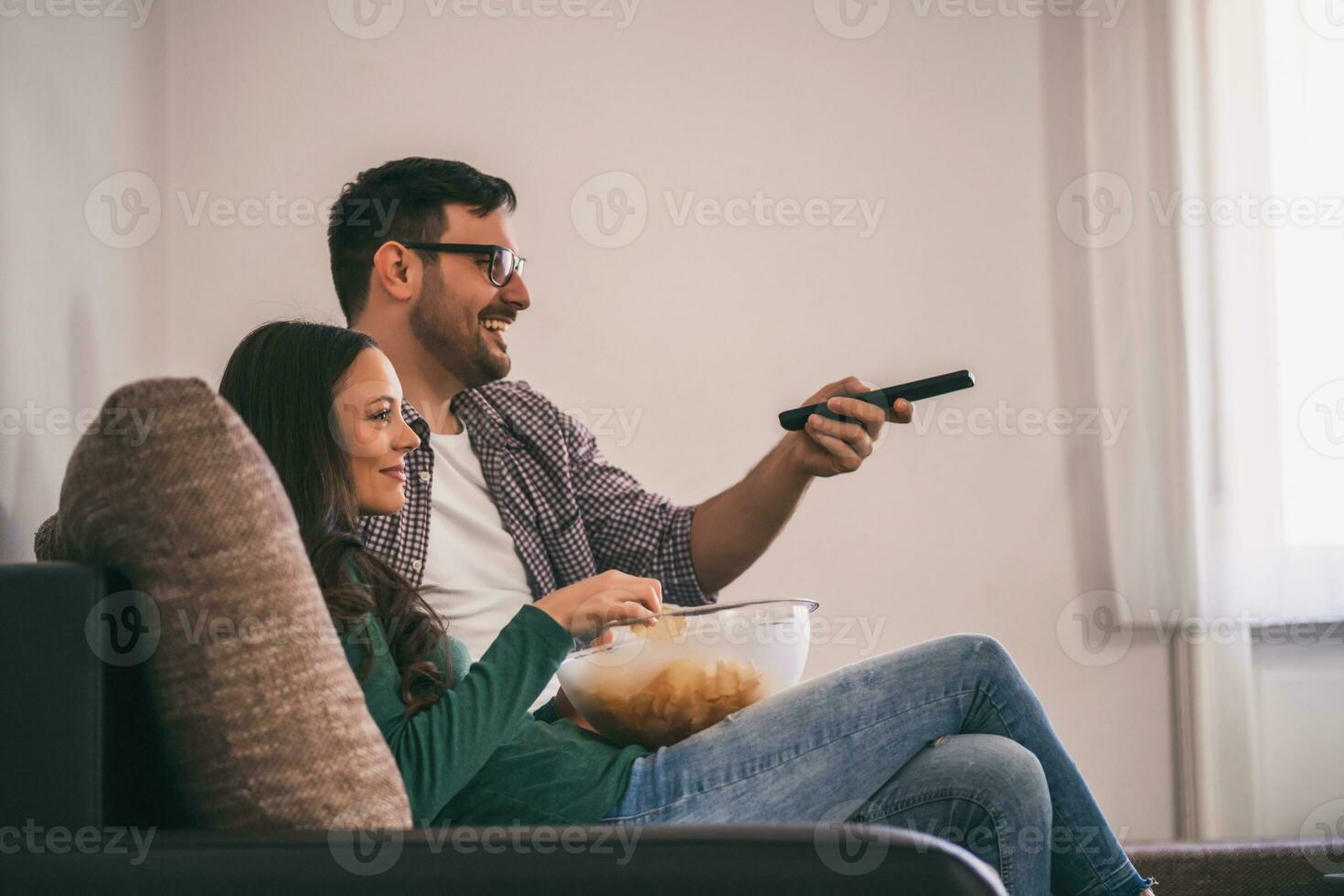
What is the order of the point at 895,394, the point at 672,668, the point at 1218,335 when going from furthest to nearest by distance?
1. the point at 1218,335
2. the point at 895,394
3. the point at 672,668

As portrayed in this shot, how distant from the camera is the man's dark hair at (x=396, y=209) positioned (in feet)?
7.16

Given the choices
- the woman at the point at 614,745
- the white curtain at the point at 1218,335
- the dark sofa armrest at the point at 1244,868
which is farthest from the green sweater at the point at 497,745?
the white curtain at the point at 1218,335

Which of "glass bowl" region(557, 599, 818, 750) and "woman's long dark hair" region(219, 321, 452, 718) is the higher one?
"woman's long dark hair" region(219, 321, 452, 718)

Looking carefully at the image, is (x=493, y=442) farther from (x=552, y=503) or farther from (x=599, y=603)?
(x=599, y=603)

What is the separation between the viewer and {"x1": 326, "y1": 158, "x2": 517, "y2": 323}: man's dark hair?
218 centimetres

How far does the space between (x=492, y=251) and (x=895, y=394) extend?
34.6 inches

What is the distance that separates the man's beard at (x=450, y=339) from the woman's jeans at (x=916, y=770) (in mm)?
1105

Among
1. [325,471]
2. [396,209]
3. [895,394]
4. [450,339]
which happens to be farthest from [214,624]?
[396,209]

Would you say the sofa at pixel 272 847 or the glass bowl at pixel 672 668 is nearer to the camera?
the sofa at pixel 272 847

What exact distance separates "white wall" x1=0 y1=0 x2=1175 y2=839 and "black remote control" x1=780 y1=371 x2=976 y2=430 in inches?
37.0

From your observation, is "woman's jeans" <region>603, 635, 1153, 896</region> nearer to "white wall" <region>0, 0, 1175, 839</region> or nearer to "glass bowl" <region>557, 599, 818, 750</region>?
"glass bowl" <region>557, 599, 818, 750</region>

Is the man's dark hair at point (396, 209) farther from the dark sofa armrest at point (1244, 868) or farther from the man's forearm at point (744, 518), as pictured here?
the dark sofa armrest at point (1244, 868)

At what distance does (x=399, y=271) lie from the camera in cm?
216

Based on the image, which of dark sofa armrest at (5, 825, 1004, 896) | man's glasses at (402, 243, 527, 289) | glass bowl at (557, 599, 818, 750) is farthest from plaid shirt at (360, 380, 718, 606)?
dark sofa armrest at (5, 825, 1004, 896)
